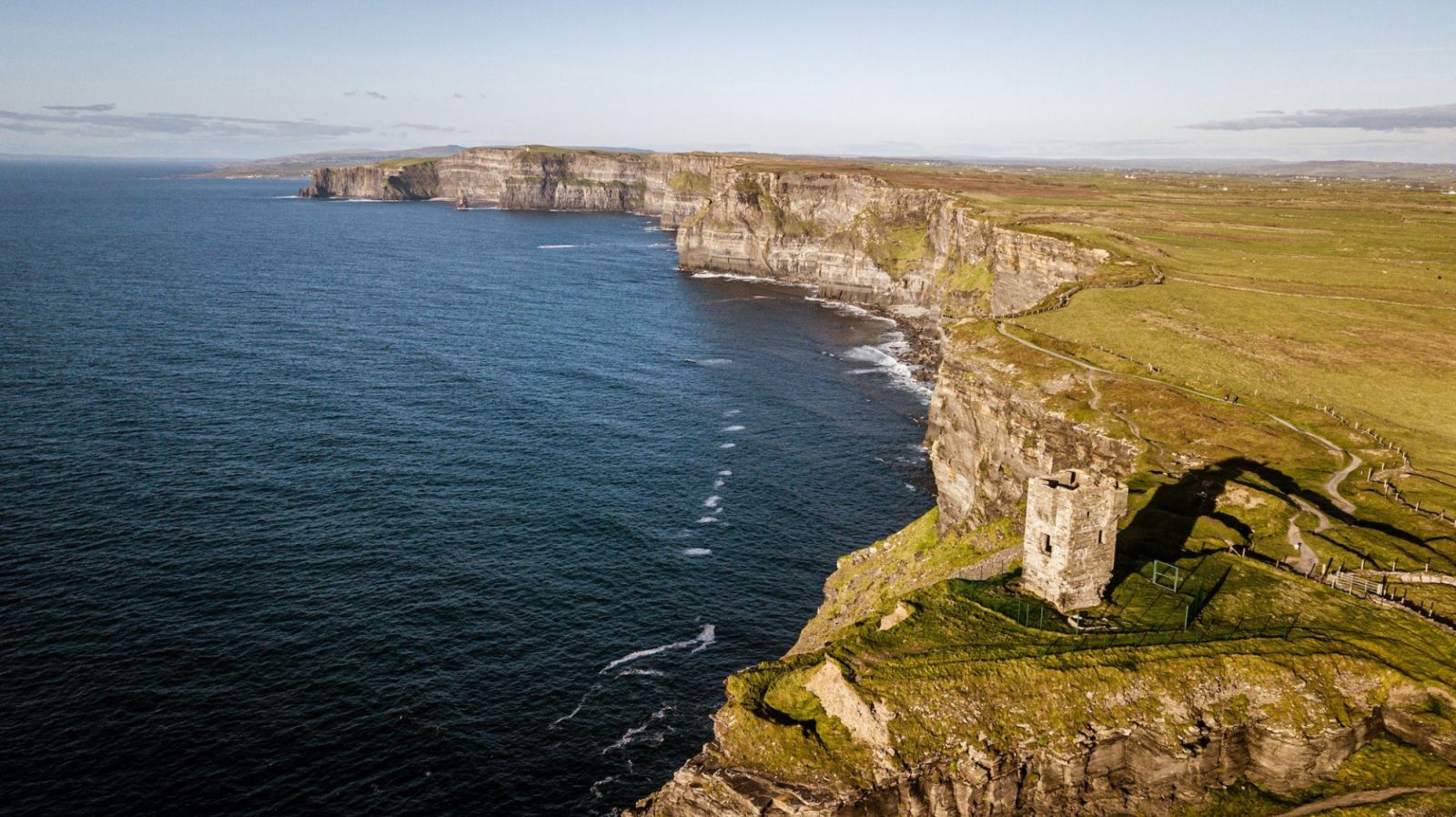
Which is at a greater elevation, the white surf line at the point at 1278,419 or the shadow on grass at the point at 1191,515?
the white surf line at the point at 1278,419

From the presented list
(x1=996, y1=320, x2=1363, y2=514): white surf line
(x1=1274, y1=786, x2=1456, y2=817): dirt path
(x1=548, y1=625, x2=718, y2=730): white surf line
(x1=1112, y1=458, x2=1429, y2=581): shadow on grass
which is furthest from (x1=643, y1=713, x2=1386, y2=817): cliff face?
(x1=548, y1=625, x2=718, y2=730): white surf line

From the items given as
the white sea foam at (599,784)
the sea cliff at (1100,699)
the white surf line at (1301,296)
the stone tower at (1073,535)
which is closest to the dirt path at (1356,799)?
the sea cliff at (1100,699)

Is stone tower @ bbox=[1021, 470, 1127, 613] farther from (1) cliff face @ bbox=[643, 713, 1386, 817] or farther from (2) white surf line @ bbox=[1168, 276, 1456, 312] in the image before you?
(2) white surf line @ bbox=[1168, 276, 1456, 312]

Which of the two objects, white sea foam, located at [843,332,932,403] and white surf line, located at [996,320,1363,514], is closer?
white surf line, located at [996,320,1363,514]

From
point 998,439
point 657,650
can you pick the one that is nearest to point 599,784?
point 657,650

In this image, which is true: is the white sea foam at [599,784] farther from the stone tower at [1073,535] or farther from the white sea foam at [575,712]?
the stone tower at [1073,535]

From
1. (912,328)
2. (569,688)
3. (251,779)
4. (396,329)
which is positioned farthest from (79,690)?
(912,328)
